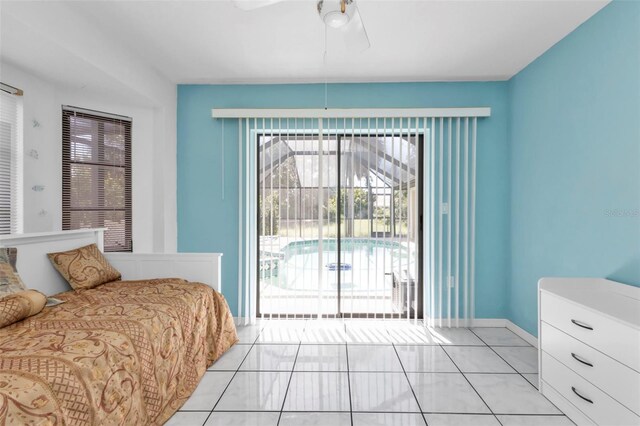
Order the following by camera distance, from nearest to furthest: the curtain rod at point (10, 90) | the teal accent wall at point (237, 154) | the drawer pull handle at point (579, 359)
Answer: the drawer pull handle at point (579, 359) → the curtain rod at point (10, 90) → the teal accent wall at point (237, 154)

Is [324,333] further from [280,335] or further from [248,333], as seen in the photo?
[248,333]

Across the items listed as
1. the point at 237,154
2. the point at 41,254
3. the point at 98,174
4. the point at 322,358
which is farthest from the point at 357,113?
the point at 41,254

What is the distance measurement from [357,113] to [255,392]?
2.60m

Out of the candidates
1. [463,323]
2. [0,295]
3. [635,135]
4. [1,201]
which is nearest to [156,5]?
[1,201]

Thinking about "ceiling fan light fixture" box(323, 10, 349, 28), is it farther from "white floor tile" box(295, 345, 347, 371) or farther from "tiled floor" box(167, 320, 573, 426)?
"white floor tile" box(295, 345, 347, 371)

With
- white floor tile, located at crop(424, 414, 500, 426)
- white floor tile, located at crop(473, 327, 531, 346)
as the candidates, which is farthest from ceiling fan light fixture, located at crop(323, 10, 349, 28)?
white floor tile, located at crop(473, 327, 531, 346)

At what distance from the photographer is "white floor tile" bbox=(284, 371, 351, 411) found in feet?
6.48

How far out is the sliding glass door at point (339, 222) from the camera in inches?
132

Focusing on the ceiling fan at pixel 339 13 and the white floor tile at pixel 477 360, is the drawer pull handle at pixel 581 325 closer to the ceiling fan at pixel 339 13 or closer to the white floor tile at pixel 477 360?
the white floor tile at pixel 477 360

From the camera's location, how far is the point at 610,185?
207cm

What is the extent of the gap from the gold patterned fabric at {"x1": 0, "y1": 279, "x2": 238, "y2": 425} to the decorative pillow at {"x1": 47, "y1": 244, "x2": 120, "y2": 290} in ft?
0.29

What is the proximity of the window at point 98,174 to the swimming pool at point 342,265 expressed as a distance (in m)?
1.60

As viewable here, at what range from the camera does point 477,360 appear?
2557 mm

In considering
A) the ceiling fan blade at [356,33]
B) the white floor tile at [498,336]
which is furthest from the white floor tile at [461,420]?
the ceiling fan blade at [356,33]
